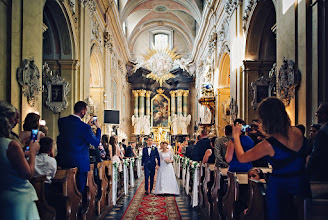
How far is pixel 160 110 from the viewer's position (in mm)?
27125

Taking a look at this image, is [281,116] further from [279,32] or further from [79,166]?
[279,32]

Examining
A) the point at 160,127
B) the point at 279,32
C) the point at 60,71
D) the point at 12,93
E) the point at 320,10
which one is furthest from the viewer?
the point at 160,127

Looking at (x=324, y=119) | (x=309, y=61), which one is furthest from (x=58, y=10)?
(x=324, y=119)

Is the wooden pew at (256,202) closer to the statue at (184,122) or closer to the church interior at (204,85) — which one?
the church interior at (204,85)

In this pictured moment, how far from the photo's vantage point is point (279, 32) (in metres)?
6.84

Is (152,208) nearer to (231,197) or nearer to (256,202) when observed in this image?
(231,197)

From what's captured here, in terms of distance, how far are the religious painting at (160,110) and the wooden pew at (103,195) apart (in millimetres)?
20106

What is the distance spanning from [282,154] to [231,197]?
1472 mm

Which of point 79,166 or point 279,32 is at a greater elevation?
point 279,32

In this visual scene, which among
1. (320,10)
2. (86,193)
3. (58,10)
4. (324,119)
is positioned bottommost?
(86,193)

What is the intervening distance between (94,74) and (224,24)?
5836mm

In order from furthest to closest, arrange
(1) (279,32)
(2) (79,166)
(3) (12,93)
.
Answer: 1. (1) (279,32)
2. (3) (12,93)
3. (2) (79,166)

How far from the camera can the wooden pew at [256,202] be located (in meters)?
2.95

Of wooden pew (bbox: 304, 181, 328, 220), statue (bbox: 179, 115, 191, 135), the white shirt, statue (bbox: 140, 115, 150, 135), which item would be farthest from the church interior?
statue (bbox: 140, 115, 150, 135)
